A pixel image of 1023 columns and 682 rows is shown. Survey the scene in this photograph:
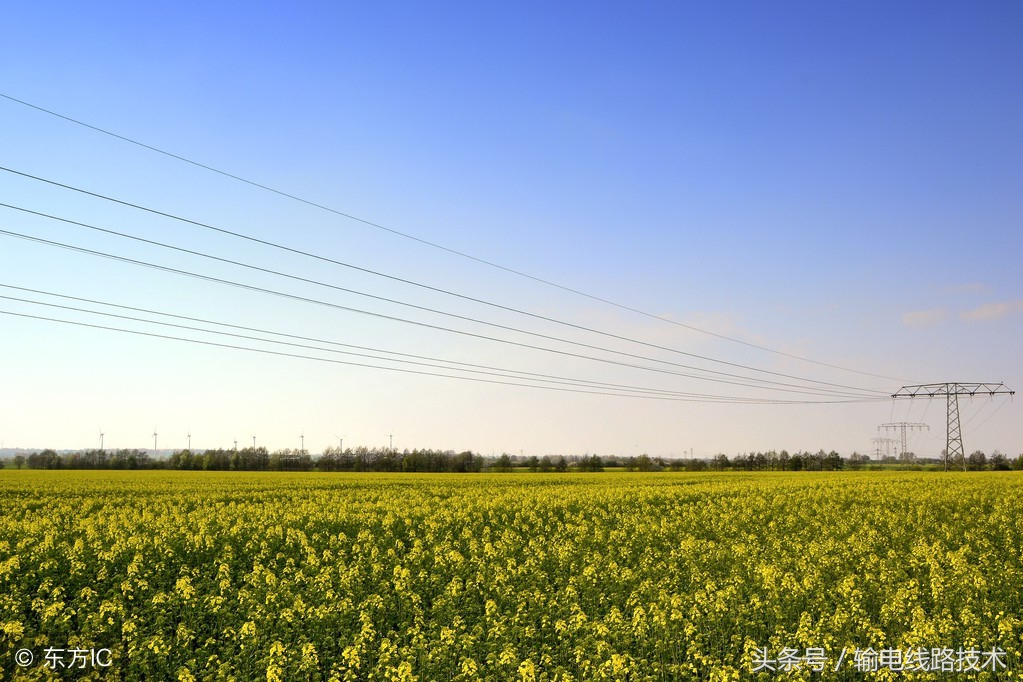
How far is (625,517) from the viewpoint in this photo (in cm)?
3108

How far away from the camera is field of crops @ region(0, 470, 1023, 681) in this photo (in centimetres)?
1290

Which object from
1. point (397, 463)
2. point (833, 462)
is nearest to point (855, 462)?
point (833, 462)

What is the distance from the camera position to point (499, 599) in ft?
55.5

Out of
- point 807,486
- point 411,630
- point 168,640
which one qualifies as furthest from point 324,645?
point 807,486

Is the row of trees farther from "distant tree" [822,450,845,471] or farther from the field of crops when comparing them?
the field of crops

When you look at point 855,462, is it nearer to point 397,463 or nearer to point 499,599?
point 397,463

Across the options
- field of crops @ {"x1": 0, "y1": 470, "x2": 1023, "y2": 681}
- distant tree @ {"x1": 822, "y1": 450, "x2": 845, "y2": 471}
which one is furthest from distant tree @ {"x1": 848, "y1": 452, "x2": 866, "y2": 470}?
field of crops @ {"x1": 0, "y1": 470, "x2": 1023, "y2": 681}

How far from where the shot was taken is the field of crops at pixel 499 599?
12.9 metres

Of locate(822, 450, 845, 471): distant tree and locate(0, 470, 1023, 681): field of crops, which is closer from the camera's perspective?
locate(0, 470, 1023, 681): field of crops

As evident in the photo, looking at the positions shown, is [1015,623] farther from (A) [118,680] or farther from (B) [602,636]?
(A) [118,680]

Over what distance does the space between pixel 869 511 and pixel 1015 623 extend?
20.9m

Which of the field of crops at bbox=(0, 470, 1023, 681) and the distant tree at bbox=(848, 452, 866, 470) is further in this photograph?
the distant tree at bbox=(848, 452, 866, 470)

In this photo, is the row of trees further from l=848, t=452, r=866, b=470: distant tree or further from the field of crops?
the field of crops

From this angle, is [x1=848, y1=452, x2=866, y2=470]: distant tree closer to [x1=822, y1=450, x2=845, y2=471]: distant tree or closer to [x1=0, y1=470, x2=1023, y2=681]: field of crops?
[x1=822, y1=450, x2=845, y2=471]: distant tree
